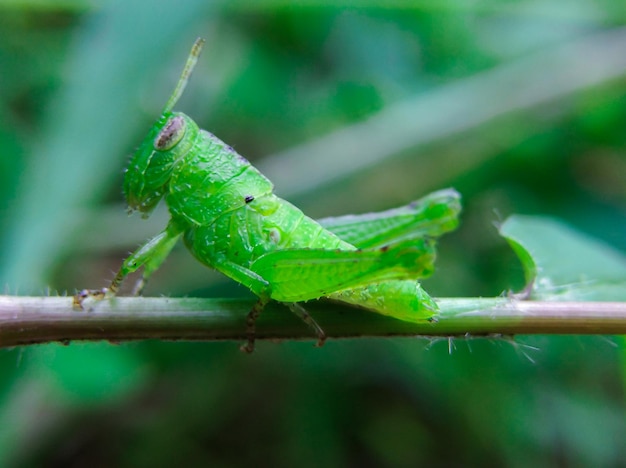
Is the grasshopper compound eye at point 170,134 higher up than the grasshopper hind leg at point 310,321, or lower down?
higher up

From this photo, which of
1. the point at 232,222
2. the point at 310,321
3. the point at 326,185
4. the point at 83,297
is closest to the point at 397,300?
the point at 310,321

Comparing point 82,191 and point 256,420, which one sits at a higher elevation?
point 82,191

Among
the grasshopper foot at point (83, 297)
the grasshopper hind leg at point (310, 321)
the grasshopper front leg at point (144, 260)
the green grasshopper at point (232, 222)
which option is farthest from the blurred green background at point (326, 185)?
the grasshopper hind leg at point (310, 321)

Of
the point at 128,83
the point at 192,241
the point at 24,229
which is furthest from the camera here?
the point at 128,83

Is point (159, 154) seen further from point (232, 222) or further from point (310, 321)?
point (310, 321)

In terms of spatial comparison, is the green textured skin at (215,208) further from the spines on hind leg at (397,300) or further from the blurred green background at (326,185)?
the blurred green background at (326,185)

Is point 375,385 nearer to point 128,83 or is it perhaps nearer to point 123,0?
point 128,83

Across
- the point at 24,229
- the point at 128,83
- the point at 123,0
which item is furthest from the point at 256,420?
the point at 123,0

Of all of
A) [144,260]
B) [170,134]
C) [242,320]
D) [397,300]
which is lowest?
[144,260]
